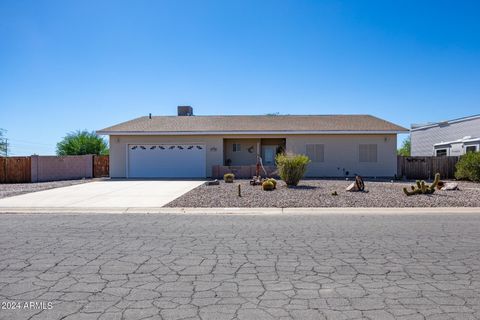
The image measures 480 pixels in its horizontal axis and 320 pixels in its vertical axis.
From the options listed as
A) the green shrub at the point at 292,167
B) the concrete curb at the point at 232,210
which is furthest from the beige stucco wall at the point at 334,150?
the concrete curb at the point at 232,210

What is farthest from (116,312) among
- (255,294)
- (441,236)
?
(441,236)

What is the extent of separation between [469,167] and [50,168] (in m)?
26.0

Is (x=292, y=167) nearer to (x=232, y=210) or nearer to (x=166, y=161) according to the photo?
(x=232, y=210)

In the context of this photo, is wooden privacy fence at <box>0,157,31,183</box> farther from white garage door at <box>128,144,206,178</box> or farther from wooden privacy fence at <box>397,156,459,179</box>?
wooden privacy fence at <box>397,156,459,179</box>

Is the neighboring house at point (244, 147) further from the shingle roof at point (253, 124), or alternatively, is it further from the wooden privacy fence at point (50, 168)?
the wooden privacy fence at point (50, 168)

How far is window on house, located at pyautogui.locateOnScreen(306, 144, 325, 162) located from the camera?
26.5m

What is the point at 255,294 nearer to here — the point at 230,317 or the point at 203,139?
the point at 230,317

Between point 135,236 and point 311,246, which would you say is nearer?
point 311,246

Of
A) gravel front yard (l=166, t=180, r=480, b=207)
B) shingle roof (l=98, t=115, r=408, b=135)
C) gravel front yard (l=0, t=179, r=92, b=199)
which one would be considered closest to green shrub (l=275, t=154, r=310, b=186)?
gravel front yard (l=166, t=180, r=480, b=207)

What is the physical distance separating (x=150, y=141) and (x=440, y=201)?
→ 18690 mm

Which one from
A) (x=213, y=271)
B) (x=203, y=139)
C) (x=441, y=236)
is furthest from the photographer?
(x=203, y=139)

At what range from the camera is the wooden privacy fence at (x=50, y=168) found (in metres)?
25.3

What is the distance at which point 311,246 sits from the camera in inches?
283

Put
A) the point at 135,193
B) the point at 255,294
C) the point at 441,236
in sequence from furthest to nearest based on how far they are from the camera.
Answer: the point at 135,193 < the point at 441,236 < the point at 255,294
